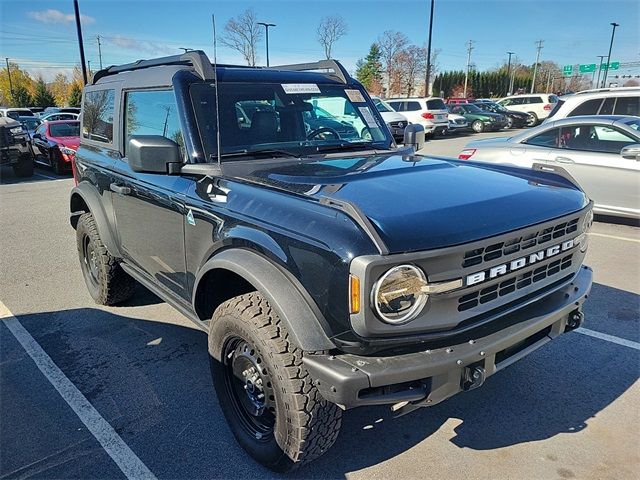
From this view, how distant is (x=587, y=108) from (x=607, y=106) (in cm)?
32

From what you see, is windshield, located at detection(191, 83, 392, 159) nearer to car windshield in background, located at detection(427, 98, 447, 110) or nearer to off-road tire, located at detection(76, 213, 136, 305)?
off-road tire, located at detection(76, 213, 136, 305)

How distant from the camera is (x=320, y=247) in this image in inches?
85.0

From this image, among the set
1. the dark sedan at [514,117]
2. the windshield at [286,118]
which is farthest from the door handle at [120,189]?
the dark sedan at [514,117]

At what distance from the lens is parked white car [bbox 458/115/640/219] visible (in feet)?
22.8

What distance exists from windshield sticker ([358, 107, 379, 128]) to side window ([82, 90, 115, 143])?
2.07 meters

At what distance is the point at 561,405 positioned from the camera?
317 centimetres

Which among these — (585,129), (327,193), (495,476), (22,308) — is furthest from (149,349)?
(585,129)

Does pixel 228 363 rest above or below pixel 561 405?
above

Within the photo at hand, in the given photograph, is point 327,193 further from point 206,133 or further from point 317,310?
point 206,133

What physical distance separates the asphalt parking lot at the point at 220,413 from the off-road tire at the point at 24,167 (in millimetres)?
10272

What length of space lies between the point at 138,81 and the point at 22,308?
101 inches

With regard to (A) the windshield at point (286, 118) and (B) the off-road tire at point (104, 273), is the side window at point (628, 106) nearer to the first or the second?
(A) the windshield at point (286, 118)

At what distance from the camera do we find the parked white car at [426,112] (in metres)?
21.0

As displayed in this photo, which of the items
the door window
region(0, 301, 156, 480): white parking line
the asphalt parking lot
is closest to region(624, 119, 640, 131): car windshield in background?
the door window
